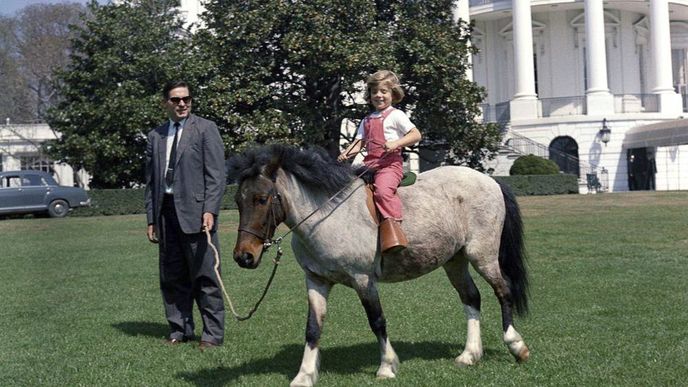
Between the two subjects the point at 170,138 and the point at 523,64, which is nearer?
the point at 170,138

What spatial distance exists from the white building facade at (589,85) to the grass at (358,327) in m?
29.0

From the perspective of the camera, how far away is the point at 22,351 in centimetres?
841

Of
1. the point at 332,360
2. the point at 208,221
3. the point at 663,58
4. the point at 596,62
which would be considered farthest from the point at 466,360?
the point at 663,58

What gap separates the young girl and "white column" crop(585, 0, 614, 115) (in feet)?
135

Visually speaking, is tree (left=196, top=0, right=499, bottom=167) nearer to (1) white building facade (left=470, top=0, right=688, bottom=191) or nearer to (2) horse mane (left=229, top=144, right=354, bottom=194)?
(1) white building facade (left=470, top=0, right=688, bottom=191)

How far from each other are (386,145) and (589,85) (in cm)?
4280

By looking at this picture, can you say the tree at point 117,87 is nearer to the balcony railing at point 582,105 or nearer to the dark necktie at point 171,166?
the balcony railing at point 582,105

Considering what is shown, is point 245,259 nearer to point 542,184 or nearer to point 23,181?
point 23,181

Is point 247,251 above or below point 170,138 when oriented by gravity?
below

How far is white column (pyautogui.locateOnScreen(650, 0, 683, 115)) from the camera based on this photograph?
46688 millimetres

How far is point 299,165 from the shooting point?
22.1ft

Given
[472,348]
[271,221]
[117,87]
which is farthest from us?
[117,87]

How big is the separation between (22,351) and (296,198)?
360cm

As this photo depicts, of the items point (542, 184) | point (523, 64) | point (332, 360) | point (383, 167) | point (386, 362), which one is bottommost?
point (332, 360)
